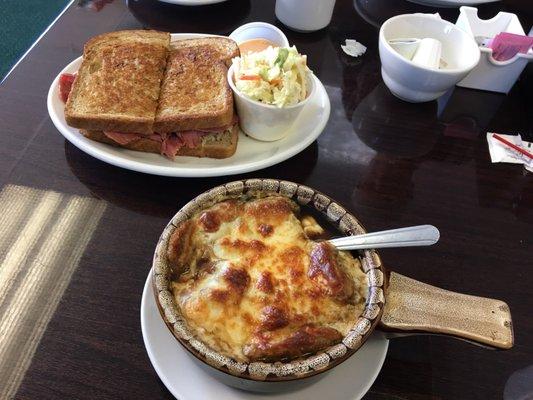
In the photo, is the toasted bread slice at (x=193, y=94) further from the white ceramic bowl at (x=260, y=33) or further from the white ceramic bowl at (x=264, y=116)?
the white ceramic bowl at (x=260, y=33)

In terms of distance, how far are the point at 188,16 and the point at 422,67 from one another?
0.74 m

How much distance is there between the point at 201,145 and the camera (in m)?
1.03

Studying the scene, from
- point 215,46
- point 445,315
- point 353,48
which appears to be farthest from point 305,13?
point 445,315

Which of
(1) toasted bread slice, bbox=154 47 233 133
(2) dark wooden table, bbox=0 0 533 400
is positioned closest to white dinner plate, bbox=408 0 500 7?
(2) dark wooden table, bbox=0 0 533 400

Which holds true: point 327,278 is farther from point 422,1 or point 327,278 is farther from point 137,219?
point 422,1

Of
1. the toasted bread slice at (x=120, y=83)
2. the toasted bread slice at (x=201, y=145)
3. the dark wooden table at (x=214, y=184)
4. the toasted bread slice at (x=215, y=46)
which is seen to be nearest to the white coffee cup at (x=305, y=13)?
the dark wooden table at (x=214, y=184)

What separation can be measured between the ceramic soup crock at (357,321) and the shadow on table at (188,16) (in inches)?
32.7

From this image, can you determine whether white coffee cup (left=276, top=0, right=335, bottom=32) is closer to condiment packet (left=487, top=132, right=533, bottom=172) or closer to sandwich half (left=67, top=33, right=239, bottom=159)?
sandwich half (left=67, top=33, right=239, bottom=159)

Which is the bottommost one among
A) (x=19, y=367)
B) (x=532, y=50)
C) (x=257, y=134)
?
(x=19, y=367)

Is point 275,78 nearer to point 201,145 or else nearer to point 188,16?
point 201,145

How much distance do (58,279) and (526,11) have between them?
5.55ft

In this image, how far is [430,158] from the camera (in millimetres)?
1120

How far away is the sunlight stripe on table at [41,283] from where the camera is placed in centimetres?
73

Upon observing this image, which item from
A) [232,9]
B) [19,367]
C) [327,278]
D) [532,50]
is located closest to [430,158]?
[532,50]
